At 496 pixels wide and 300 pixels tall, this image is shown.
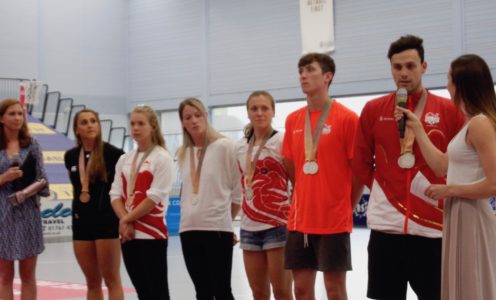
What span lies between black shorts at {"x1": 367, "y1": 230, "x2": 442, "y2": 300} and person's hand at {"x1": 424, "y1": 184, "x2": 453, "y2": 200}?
32 cm

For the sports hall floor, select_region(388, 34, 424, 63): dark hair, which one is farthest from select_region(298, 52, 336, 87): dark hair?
the sports hall floor

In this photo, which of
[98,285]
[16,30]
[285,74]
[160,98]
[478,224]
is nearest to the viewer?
[478,224]

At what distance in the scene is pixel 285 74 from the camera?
19438mm

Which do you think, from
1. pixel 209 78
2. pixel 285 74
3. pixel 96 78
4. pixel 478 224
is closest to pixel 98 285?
pixel 478 224

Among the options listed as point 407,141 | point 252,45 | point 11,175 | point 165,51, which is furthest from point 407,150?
point 165,51

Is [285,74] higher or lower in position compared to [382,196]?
→ higher

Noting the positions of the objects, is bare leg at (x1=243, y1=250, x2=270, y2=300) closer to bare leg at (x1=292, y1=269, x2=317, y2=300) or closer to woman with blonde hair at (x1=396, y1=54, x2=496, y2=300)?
bare leg at (x1=292, y1=269, x2=317, y2=300)

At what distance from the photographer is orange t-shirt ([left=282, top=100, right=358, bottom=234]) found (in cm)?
419

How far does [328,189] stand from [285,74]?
1541 centimetres

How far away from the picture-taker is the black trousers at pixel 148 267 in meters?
4.92

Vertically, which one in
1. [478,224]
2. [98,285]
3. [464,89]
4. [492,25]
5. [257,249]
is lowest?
[98,285]

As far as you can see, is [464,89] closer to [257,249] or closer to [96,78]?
[257,249]

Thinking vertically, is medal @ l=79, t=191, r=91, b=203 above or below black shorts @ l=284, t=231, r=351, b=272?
above

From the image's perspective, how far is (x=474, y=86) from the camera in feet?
11.1
